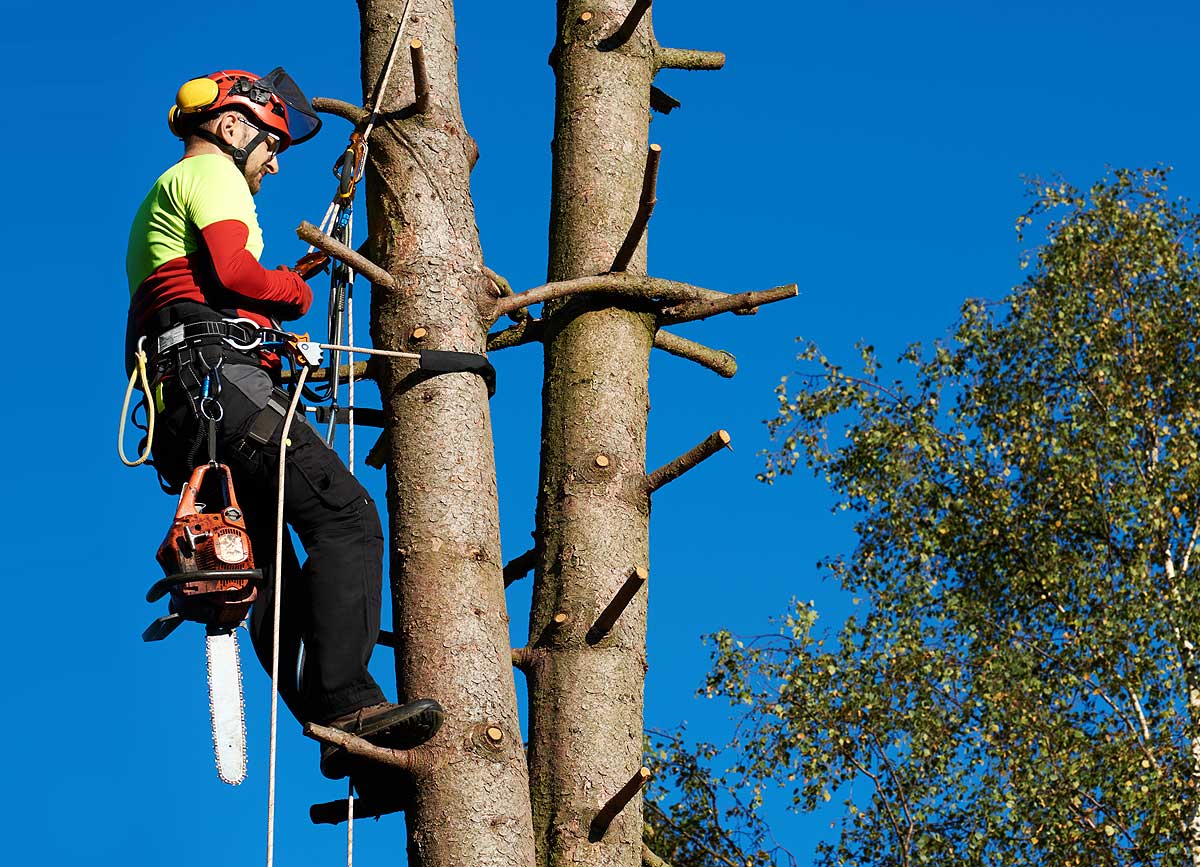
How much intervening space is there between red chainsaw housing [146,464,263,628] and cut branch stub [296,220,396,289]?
2.10 ft

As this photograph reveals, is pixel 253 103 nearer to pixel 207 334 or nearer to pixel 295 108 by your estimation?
pixel 295 108

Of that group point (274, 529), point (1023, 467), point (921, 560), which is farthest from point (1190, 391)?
point (274, 529)

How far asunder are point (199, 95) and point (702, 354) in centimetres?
174

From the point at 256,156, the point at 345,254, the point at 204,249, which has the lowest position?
the point at 345,254

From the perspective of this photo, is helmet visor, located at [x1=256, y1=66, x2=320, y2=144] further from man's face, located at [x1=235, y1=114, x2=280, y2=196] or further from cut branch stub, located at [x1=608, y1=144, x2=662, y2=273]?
cut branch stub, located at [x1=608, y1=144, x2=662, y2=273]

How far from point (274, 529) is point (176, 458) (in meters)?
0.36

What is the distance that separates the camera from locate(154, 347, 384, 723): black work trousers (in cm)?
445

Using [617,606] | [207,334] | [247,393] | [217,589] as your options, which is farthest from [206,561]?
[617,606]

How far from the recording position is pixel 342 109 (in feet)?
16.0

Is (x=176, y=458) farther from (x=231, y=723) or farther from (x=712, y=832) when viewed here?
(x=712, y=832)

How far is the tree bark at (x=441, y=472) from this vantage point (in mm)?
4137

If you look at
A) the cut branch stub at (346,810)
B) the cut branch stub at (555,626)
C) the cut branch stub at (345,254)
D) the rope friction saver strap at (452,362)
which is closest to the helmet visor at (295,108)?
the cut branch stub at (345,254)

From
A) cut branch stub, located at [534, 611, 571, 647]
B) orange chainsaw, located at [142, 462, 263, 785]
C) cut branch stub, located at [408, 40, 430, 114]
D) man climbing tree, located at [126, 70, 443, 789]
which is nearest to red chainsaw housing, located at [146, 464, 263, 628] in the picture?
orange chainsaw, located at [142, 462, 263, 785]

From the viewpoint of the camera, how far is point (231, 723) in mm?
4574
